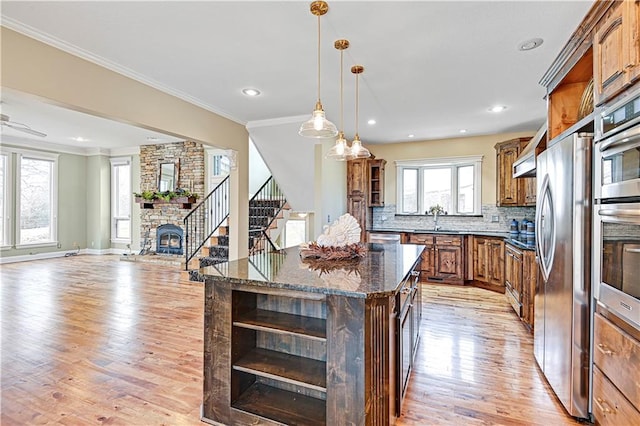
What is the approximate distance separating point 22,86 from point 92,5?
0.98 metres

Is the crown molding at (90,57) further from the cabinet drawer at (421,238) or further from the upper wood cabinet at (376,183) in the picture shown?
the cabinet drawer at (421,238)

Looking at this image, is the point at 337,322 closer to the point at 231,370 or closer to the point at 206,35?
the point at 231,370

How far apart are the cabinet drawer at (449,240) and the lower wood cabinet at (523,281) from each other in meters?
1.36

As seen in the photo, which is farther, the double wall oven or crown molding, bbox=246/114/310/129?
crown molding, bbox=246/114/310/129

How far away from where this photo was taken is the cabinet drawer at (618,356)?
1493 mm

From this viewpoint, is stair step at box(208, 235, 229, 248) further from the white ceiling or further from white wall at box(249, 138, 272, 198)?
the white ceiling

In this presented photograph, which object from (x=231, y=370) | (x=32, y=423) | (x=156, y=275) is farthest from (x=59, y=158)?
(x=231, y=370)

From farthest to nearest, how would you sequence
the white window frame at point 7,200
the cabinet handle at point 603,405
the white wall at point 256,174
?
the white wall at point 256,174, the white window frame at point 7,200, the cabinet handle at point 603,405

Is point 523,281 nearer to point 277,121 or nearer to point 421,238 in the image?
point 421,238

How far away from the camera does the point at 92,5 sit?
2311 millimetres

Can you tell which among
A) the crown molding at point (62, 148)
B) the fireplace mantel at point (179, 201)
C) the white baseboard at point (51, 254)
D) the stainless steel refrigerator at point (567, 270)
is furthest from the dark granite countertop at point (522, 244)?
the white baseboard at point (51, 254)

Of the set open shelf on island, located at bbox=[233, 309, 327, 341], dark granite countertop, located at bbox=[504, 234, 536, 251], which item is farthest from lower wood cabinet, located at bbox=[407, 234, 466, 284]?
open shelf on island, located at bbox=[233, 309, 327, 341]

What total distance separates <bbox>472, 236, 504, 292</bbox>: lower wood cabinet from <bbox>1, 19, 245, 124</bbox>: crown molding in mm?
4907

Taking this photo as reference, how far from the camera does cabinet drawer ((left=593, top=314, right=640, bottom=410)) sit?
149 centimetres
